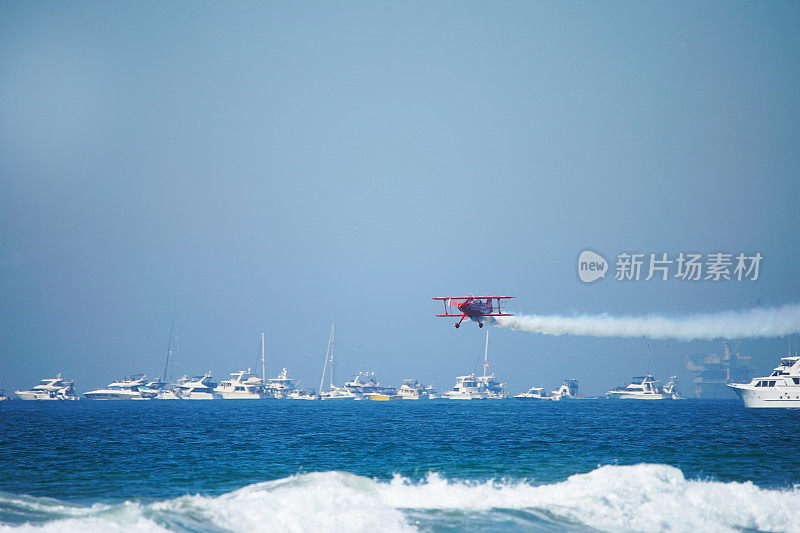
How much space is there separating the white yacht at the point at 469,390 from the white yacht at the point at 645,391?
125ft

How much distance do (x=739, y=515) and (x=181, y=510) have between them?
16037mm

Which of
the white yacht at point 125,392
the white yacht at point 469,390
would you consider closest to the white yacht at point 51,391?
the white yacht at point 125,392

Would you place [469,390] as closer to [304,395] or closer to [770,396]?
[304,395]

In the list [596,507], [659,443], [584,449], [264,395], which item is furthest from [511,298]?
[264,395]

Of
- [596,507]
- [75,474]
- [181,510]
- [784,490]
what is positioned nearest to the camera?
[181,510]

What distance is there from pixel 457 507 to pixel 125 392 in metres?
166

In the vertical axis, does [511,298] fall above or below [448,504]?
above

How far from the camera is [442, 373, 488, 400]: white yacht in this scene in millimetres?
192500

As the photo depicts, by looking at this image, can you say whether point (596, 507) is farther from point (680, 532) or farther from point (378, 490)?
point (378, 490)

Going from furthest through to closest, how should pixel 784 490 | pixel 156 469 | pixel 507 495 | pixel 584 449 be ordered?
pixel 584 449, pixel 156 469, pixel 784 490, pixel 507 495

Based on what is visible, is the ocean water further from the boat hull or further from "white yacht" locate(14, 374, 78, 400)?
"white yacht" locate(14, 374, 78, 400)

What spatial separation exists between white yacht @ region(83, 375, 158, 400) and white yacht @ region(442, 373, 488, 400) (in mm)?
81336

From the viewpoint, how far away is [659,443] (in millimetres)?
43656

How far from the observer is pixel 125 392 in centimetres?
16912
